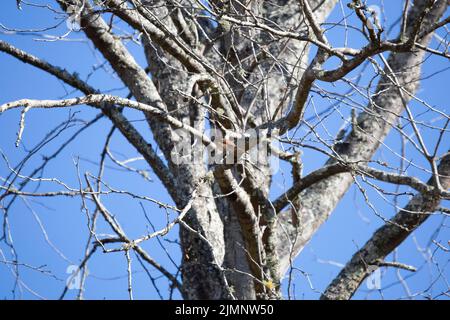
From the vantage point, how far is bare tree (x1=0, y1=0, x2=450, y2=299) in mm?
2896

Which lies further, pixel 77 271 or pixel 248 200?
pixel 77 271

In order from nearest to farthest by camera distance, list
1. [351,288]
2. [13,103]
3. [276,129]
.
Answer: [13,103] < [276,129] < [351,288]

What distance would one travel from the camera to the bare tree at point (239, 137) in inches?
114

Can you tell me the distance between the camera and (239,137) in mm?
2998

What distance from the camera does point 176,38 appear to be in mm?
3072
